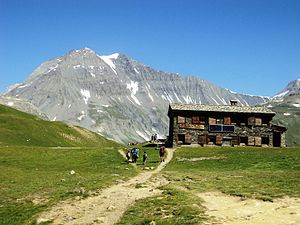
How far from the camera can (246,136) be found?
86812mm

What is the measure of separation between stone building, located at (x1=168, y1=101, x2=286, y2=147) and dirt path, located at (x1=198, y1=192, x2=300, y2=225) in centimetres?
5540

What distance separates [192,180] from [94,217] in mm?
13857

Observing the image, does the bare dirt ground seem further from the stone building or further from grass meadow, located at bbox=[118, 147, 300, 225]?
the stone building

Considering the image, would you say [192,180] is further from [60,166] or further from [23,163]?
[23,163]

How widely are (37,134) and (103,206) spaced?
83.4 m

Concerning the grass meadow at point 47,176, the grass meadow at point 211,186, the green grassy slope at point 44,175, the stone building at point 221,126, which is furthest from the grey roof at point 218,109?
the grass meadow at point 211,186

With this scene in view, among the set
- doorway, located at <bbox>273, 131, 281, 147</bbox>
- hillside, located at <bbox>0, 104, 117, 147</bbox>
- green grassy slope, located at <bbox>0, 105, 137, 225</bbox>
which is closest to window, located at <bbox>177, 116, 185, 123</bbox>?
green grassy slope, located at <bbox>0, 105, 137, 225</bbox>

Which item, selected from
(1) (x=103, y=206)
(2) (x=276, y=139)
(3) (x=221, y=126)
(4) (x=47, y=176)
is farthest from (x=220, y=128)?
(1) (x=103, y=206)

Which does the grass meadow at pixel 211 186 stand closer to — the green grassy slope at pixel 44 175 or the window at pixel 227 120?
the green grassy slope at pixel 44 175

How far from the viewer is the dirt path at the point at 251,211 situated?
77.4 feet

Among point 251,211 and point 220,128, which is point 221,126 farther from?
point 251,211

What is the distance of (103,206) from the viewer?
1202 inches

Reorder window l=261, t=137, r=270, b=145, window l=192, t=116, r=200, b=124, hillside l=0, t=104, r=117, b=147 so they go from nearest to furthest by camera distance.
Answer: window l=192, t=116, r=200, b=124 → window l=261, t=137, r=270, b=145 → hillside l=0, t=104, r=117, b=147

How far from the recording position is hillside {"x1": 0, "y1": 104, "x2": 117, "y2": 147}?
3954 inches
